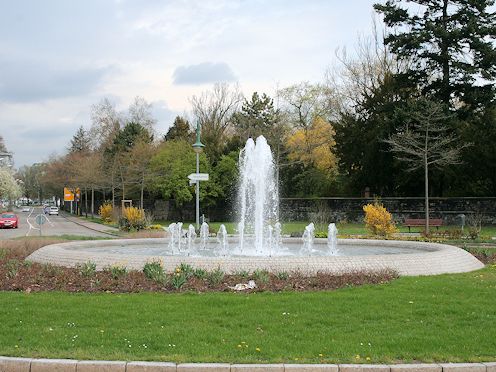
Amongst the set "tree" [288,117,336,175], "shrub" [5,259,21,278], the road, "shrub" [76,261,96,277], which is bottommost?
the road

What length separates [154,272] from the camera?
11758 mm

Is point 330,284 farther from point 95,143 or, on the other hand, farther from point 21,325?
point 95,143

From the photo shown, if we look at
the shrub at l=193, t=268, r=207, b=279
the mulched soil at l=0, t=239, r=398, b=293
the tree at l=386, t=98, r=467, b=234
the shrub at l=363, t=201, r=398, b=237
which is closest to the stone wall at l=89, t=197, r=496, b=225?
the tree at l=386, t=98, r=467, b=234

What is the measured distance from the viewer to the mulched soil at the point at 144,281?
37.1ft

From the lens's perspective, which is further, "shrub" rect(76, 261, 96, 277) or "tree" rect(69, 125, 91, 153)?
"tree" rect(69, 125, 91, 153)

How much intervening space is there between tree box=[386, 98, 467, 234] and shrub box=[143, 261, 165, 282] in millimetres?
27715

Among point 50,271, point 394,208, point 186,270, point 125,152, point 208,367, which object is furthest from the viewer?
point 125,152

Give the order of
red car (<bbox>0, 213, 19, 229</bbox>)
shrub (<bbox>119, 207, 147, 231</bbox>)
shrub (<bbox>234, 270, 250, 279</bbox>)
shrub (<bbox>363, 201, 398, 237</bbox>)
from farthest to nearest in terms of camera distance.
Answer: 1. red car (<bbox>0, 213, 19, 229</bbox>)
2. shrub (<bbox>119, 207, 147, 231</bbox>)
3. shrub (<bbox>363, 201, 398, 237</bbox>)
4. shrub (<bbox>234, 270, 250, 279</bbox>)

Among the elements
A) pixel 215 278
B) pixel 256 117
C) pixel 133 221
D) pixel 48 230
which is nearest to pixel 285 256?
pixel 215 278

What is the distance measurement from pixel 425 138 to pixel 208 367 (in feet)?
113

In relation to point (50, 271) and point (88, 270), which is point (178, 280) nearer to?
point (88, 270)

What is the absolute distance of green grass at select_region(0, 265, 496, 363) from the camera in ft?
22.9

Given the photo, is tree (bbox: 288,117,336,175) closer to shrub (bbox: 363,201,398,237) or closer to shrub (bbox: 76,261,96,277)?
shrub (bbox: 363,201,398,237)

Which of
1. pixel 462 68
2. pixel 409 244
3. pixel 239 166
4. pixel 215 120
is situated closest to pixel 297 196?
pixel 239 166
